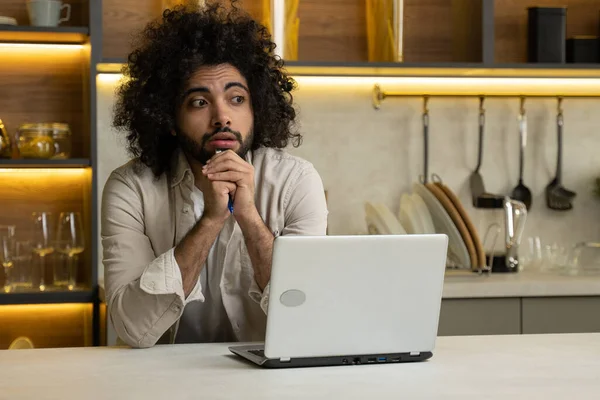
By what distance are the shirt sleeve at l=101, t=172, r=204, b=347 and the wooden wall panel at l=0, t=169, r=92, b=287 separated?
3.81ft

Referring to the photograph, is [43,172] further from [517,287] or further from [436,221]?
[517,287]

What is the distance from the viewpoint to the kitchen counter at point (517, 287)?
2912mm

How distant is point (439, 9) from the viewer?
3580 millimetres

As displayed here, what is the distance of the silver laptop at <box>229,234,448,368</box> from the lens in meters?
1.58

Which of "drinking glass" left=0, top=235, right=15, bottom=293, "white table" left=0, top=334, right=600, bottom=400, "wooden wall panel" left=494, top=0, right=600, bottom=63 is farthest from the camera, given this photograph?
"wooden wall panel" left=494, top=0, right=600, bottom=63

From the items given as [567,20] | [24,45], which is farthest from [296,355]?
[567,20]

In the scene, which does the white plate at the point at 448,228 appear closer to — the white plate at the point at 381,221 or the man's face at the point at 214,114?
the white plate at the point at 381,221

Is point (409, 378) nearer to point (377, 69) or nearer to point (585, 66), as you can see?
point (377, 69)

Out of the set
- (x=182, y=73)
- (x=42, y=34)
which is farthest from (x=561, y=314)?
(x=42, y=34)

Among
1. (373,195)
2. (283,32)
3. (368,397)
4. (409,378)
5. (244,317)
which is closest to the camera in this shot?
(368,397)

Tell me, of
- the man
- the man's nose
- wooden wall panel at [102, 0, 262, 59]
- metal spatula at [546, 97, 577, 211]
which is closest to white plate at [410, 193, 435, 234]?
metal spatula at [546, 97, 577, 211]

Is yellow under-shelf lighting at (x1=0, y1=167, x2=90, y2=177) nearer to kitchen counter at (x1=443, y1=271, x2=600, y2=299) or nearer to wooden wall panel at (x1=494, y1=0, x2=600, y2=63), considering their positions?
kitchen counter at (x1=443, y1=271, x2=600, y2=299)

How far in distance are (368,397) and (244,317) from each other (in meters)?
0.80

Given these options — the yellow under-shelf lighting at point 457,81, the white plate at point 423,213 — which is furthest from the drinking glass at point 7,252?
the white plate at point 423,213
